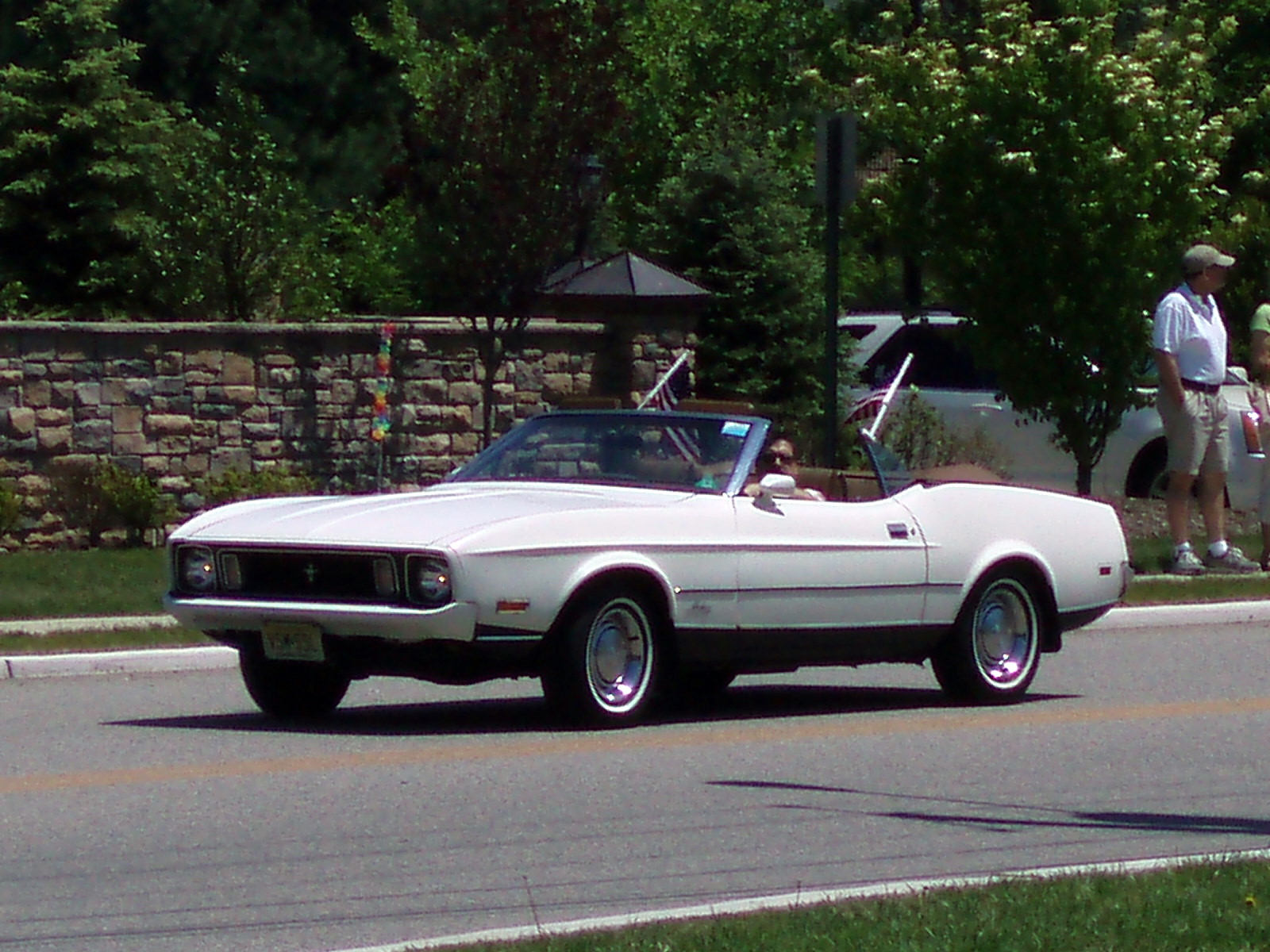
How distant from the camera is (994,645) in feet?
37.7

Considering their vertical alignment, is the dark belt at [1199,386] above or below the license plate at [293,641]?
above

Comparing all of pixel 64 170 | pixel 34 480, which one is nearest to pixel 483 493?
pixel 34 480

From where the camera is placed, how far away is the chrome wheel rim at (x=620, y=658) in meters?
9.91

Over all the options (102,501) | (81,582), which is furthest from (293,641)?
(102,501)

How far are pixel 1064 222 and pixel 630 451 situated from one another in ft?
27.5

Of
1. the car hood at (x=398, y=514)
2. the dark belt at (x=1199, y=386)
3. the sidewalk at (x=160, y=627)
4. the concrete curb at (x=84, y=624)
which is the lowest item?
the sidewalk at (x=160, y=627)

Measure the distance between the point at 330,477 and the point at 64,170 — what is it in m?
11.0

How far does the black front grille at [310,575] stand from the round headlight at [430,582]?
0.09 metres

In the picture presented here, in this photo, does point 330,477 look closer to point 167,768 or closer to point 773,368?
point 773,368

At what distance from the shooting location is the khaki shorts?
54.5 feet

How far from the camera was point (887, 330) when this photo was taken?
23.5 metres

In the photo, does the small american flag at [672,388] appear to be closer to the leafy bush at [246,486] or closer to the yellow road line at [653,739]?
the leafy bush at [246,486]

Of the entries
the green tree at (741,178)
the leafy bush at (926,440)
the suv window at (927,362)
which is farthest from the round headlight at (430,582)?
the suv window at (927,362)

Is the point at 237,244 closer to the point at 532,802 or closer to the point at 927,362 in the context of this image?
the point at 927,362
